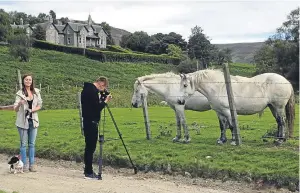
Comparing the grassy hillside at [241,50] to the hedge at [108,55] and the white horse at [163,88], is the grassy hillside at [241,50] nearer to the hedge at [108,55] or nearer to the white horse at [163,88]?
the hedge at [108,55]

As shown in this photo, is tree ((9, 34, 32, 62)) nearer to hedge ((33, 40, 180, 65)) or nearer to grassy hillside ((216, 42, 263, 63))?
hedge ((33, 40, 180, 65))

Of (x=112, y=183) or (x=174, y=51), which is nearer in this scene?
(x=112, y=183)

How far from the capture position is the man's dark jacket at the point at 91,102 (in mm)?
10172

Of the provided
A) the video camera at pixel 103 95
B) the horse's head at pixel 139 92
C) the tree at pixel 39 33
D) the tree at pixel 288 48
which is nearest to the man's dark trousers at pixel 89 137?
the video camera at pixel 103 95

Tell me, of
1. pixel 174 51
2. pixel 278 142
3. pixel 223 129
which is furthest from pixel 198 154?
pixel 174 51

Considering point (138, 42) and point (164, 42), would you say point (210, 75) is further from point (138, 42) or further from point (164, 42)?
point (138, 42)

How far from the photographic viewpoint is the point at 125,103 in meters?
40.2

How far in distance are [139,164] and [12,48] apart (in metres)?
57.0

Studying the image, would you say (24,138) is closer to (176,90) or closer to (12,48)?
(176,90)

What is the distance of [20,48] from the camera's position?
64375 millimetres

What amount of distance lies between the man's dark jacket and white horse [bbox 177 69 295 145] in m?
4.17

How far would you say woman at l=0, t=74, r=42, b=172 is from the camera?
10.9 m

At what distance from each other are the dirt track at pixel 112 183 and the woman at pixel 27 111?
0.73 meters

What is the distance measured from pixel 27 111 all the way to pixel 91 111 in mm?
1682
